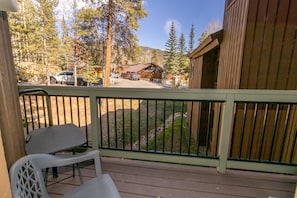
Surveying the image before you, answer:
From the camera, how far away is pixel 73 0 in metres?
10.2

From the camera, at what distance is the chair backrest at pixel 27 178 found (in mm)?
861

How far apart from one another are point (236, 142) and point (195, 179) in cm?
169

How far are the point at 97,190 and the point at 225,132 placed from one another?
4.80ft

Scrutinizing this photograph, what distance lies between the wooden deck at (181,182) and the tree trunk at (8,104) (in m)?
0.86

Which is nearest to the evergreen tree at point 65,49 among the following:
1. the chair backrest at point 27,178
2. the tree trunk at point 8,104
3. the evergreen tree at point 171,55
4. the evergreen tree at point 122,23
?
the evergreen tree at point 122,23

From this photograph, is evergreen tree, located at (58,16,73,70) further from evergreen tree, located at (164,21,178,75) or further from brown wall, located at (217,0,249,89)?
evergreen tree, located at (164,21,178,75)

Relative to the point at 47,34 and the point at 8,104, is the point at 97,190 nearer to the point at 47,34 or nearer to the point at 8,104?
the point at 8,104

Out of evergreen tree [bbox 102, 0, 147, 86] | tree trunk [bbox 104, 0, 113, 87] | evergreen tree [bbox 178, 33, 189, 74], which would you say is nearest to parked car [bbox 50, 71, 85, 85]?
tree trunk [bbox 104, 0, 113, 87]

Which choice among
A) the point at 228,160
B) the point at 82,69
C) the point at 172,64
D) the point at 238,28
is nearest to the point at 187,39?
the point at 172,64

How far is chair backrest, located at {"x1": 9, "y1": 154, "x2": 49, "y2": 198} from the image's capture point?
86cm

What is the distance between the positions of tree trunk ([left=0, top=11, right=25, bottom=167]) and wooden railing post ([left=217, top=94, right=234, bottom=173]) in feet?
5.99

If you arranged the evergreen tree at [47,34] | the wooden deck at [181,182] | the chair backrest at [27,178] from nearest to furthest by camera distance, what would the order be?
the chair backrest at [27,178] < the wooden deck at [181,182] < the evergreen tree at [47,34]

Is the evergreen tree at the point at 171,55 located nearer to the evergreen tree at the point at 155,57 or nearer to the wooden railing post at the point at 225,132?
the evergreen tree at the point at 155,57

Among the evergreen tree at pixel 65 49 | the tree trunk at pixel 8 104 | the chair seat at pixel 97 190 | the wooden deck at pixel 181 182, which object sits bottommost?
the wooden deck at pixel 181 182
